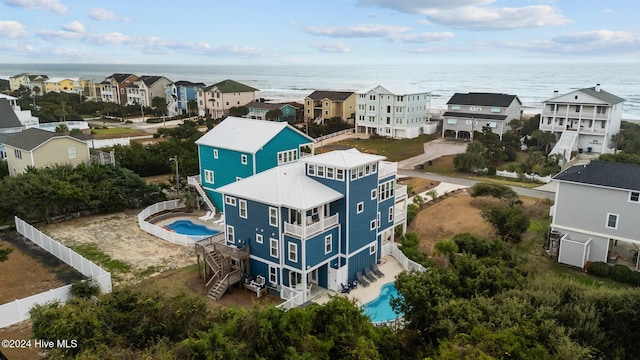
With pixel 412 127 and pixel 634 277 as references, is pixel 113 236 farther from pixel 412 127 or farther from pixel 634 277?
pixel 412 127

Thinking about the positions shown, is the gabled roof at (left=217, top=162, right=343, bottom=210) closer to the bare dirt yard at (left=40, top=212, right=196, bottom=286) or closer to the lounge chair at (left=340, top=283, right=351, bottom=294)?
the lounge chair at (left=340, top=283, right=351, bottom=294)

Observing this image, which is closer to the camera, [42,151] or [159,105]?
[42,151]

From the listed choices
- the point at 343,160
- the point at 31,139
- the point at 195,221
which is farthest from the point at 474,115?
the point at 31,139

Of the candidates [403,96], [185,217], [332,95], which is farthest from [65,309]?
[332,95]

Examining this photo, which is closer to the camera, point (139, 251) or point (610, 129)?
point (139, 251)

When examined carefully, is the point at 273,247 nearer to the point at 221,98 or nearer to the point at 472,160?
the point at 472,160

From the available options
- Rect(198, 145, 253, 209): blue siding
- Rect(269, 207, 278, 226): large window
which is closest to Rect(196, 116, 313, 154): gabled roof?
Rect(198, 145, 253, 209): blue siding

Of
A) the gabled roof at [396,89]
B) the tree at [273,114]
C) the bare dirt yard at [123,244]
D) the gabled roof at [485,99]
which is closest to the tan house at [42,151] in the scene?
the bare dirt yard at [123,244]
